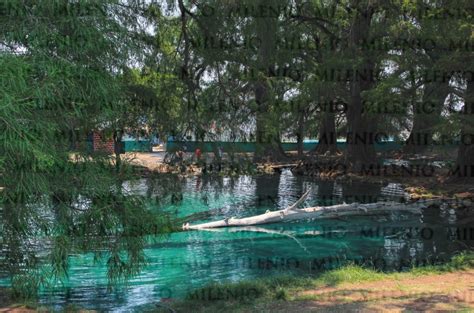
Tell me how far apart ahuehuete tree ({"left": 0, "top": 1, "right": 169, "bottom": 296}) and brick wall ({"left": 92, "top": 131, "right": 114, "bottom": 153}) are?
0.60ft

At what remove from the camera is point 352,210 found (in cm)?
1590

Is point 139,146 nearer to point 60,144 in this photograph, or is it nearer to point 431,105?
point 60,144

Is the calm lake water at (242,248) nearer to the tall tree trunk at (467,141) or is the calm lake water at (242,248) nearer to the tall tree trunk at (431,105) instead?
the tall tree trunk at (467,141)

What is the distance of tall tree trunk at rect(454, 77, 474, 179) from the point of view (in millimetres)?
14039

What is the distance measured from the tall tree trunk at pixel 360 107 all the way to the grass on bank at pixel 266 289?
12805 millimetres

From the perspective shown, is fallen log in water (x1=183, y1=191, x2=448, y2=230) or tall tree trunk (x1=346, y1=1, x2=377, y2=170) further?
tall tree trunk (x1=346, y1=1, x2=377, y2=170)

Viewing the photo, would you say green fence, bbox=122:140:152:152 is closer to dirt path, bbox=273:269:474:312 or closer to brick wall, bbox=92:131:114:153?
brick wall, bbox=92:131:114:153

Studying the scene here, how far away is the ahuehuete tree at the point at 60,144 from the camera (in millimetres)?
4883

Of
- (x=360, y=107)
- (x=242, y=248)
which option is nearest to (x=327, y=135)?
(x=360, y=107)

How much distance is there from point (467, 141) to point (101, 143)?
14.4 m

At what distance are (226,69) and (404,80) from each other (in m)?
11.6

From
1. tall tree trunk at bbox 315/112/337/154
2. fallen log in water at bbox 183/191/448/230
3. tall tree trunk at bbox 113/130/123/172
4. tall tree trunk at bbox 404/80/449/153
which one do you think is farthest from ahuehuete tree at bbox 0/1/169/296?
tall tree trunk at bbox 315/112/337/154

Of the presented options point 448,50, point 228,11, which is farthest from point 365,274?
point 448,50

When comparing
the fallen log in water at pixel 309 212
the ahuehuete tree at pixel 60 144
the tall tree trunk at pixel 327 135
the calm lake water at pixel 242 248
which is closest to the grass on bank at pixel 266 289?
the calm lake water at pixel 242 248
